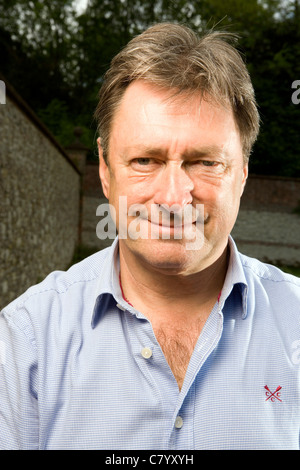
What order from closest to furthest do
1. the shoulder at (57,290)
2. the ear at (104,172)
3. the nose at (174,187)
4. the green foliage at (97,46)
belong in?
1. the nose at (174,187)
2. the shoulder at (57,290)
3. the ear at (104,172)
4. the green foliage at (97,46)

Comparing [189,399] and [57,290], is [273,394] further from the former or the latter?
[57,290]

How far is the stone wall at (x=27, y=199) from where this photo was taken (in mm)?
4508

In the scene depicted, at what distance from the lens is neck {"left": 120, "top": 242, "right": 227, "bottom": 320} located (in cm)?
152

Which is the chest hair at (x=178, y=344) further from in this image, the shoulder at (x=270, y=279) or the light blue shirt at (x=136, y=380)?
the shoulder at (x=270, y=279)

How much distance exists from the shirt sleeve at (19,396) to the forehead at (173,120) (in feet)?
1.98

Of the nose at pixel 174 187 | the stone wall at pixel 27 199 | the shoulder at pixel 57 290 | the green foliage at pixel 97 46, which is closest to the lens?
the nose at pixel 174 187

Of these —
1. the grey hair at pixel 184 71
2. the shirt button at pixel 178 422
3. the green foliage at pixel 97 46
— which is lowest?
the shirt button at pixel 178 422

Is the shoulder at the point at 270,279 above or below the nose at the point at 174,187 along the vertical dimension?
below

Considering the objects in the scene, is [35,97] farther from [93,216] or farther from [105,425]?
[105,425]

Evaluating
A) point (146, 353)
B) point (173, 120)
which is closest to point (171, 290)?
point (146, 353)

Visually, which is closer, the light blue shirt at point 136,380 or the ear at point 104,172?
the light blue shirt at point 136,380

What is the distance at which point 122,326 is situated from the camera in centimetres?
149

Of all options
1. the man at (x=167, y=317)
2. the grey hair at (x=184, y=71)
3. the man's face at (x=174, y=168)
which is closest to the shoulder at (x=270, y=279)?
the man at (x=167, y=317)

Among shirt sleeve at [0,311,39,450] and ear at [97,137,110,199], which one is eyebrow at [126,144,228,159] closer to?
ear at [97,137,110,199]
